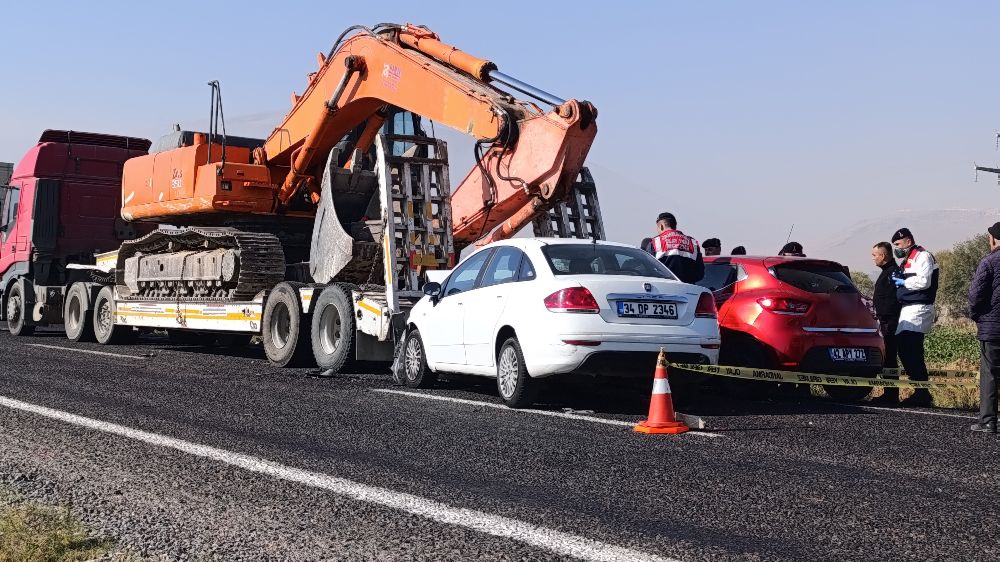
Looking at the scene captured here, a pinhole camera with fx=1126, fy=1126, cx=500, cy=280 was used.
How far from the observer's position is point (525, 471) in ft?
21.3

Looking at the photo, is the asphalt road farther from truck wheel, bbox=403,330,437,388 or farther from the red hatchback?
truck wheel, bbox=403,330,437,388

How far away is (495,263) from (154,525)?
20.0 feet

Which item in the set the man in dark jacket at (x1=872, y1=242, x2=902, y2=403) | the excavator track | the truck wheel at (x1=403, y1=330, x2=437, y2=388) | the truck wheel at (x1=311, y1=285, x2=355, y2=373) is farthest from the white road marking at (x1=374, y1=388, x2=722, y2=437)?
the excavator track

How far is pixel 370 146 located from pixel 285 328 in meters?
2.89

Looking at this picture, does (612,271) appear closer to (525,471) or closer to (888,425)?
(888,425)

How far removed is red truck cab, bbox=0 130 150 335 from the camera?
2122cm

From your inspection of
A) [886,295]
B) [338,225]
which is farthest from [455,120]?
[886,295]

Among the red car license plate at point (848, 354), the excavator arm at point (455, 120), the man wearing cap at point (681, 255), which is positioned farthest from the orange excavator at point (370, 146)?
the red car license plate at point (848, 354)

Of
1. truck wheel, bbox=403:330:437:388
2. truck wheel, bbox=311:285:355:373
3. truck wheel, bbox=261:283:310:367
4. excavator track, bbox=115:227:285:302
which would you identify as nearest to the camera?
truck wheel, bbox=403:330:437:388

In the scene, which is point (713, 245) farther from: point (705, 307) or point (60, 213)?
point (60, 213)

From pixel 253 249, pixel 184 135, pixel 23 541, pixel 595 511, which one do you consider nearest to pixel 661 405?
pixel 595 511

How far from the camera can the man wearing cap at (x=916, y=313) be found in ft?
37.6

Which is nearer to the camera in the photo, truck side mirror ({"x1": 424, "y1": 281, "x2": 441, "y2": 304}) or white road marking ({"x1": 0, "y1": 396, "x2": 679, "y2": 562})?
white road marking ({"x1": 0, "y1": 396, "x2": 679, "y2": 562})

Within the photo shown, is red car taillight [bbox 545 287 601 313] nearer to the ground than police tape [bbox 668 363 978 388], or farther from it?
farther from it
